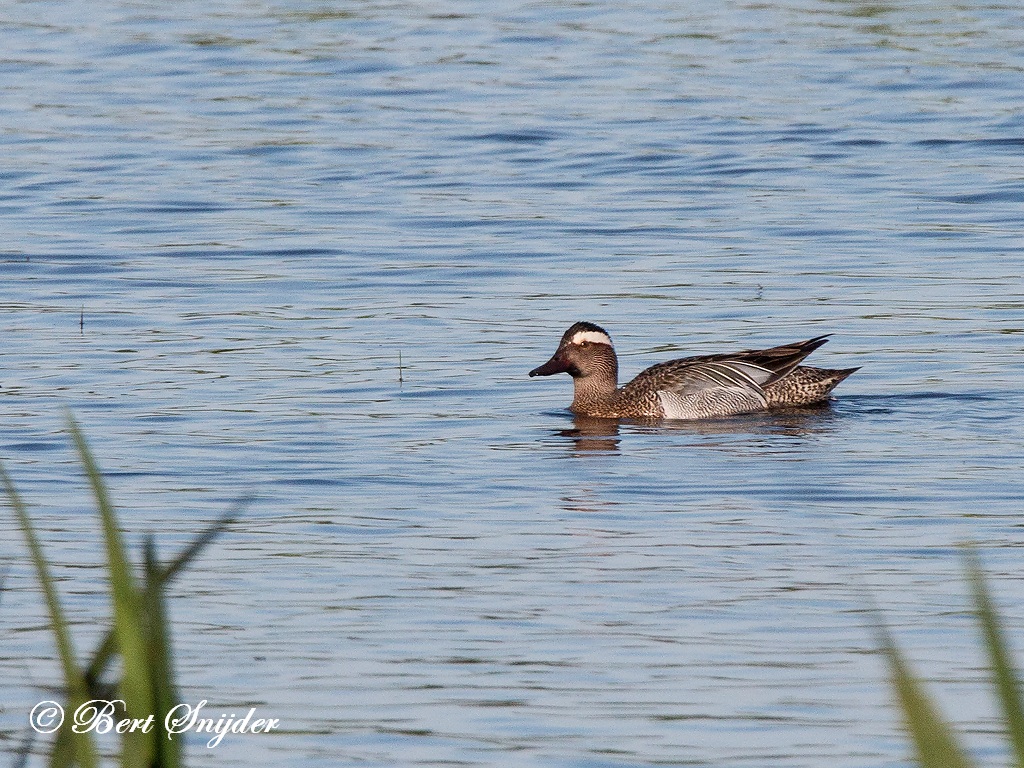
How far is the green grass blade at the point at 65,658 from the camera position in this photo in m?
2.91

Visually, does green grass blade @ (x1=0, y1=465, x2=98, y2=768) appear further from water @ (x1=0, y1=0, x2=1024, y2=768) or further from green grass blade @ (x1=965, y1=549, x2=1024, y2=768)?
water @ (x1=0, y1=0, x2=1024, y2=768)

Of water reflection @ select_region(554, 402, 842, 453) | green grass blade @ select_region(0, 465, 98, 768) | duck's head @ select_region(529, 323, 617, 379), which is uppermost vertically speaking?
green grass blade @ select_region(0, 465, 98, 768)

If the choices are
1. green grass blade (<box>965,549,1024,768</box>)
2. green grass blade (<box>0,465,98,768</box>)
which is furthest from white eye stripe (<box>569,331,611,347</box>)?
green grass blade (<box>965,549,1024,768</box>)

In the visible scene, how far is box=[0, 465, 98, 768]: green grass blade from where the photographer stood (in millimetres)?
2910

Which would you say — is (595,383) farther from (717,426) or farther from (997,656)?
(997,656)

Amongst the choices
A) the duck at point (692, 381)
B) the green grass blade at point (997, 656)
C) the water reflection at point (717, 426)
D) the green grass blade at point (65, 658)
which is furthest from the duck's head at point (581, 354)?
the green grass blade at point (997, 656)

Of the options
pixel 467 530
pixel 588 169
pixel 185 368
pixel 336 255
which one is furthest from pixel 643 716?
pixel 588 169

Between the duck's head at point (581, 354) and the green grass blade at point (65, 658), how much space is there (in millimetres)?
8655

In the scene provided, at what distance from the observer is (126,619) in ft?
9.43

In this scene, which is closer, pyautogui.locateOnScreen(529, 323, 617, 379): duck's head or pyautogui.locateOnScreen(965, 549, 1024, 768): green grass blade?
pyautogui.locateOnScreen(965, 549, 1024, 768): green grass blade

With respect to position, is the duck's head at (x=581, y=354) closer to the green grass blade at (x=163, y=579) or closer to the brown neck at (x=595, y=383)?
the brown neck at (x=595, y=383)

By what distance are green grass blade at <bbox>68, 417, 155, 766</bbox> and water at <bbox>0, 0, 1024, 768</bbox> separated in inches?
113

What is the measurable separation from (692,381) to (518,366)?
4.61ft

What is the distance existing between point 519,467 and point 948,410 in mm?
2556
